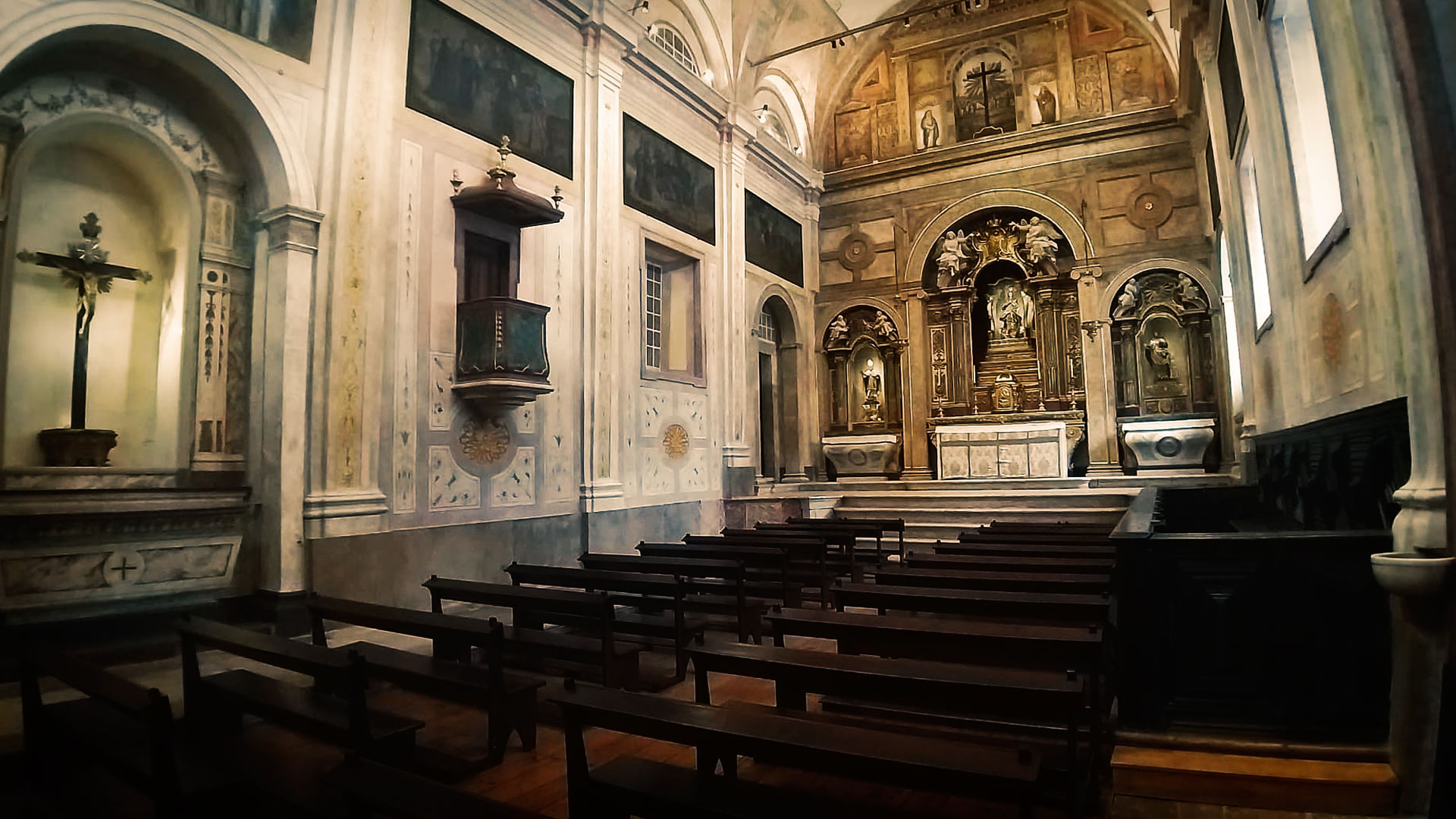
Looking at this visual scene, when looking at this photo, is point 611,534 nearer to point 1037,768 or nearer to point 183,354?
point 183,354

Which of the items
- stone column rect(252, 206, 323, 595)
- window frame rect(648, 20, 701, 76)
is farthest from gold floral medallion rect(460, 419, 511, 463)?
window frame rect(648, 20, 701, 76)

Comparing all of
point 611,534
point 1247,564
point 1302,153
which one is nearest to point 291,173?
point 611,534

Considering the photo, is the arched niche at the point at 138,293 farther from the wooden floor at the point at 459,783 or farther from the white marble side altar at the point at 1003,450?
the white marble side altar at the point at 1003,450

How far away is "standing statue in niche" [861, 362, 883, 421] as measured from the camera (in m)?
13.9

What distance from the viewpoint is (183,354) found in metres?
5.52

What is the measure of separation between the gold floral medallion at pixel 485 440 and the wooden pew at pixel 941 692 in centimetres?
462

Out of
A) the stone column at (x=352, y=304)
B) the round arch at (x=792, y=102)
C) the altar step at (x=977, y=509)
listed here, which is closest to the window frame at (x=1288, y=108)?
the altar step at (x=977, y=509)

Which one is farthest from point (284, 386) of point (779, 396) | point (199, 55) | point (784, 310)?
point (779, 396)

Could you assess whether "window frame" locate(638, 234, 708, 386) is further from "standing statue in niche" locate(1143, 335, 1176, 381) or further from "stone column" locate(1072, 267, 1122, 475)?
"standing statue in niche" locate(1143, 335, 1176, 381)

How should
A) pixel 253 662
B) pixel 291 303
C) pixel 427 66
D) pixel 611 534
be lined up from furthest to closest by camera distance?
1. pixel 611 534
2. pixel 427 66
3. pixel 291 303
4. pixel 253 662

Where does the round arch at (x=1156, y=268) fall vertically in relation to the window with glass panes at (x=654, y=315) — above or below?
above

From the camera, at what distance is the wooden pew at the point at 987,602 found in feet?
10.2

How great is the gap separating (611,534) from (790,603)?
11.4 feet

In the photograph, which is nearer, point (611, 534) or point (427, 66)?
point (427, 66)
